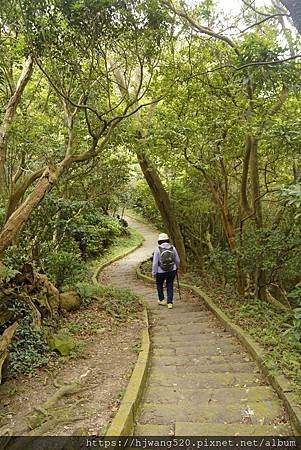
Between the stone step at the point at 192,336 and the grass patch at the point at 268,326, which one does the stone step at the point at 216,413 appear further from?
the stone step at the point at 192,336

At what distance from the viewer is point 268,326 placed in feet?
22.2

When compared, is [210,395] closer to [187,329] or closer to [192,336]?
[192,336]

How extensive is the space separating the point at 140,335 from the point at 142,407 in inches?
107

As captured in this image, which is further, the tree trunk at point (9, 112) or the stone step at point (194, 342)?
the stone step at point (194, 342)

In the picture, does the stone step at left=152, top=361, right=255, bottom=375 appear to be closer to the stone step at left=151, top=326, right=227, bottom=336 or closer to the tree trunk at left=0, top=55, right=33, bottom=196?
the stone step at left=151, top=326, right=227, bottom=336

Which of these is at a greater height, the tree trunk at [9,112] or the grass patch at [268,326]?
the tree trunk at [9,112]

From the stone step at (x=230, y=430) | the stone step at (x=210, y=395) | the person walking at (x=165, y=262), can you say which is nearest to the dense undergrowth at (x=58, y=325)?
the person walking at (x=165, y=262)

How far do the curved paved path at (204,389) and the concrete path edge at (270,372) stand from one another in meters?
0.10

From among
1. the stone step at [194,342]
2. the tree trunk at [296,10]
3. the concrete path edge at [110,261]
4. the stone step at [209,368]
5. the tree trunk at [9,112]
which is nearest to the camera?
the tree trunk at [296,10]

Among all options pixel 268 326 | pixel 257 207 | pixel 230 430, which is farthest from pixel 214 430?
pixel 257 207

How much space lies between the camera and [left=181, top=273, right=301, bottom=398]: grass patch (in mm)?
4953

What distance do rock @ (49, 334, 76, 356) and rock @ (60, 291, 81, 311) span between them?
1.64 m

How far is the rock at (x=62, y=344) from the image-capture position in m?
5.98

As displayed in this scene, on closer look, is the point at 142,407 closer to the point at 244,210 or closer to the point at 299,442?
the point at 299,442
